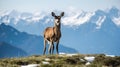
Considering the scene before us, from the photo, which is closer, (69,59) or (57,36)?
(69,59)

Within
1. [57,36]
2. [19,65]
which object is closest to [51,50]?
[57,36]

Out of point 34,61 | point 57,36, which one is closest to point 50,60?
point 34,61

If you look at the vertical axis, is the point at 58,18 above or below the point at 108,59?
above

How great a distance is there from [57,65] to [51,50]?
9.40 meters

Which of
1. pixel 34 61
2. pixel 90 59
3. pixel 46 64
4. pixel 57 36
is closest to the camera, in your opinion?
pixel 46 64

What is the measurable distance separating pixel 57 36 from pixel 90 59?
654cm

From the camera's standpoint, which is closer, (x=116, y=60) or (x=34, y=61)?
(x=34, y=61)

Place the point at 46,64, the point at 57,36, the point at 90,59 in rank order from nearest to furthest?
the point at 46,64 → the point at 90,59 → the point at 57,36

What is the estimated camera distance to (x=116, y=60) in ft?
87.0

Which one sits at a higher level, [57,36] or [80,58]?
[57,36]

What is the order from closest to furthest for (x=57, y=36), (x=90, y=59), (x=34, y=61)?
(x=34, y=61) < (x=90, y=59) < (x=57, y=36)

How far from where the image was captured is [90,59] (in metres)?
25.7

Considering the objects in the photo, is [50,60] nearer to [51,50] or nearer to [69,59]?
[69,59]

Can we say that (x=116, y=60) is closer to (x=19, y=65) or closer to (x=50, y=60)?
(x=50, y=60)
